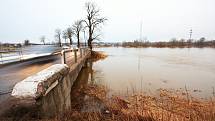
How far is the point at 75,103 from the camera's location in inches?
318

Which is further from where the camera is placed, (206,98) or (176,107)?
(206,98)

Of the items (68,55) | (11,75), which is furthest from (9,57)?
(68,55)

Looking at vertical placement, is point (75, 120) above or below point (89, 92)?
above

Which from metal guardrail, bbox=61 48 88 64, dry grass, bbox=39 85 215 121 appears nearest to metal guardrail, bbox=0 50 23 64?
metal guardrail, bbox=61 48 88 64

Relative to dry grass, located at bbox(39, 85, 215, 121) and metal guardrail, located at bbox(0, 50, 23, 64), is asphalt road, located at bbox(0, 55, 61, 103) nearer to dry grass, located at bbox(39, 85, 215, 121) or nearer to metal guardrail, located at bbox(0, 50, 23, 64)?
dry grass, located at bbox(39, 85, 215, 121)

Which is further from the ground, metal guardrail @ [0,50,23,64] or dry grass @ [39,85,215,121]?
metal guardrail @ [0,50,23,64]

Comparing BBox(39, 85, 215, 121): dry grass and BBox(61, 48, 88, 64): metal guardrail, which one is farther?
BBox(61, 48, 88, 64): metal guardrail

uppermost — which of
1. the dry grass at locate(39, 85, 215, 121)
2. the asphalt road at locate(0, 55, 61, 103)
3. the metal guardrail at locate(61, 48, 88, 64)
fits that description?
the metal guardrail at locate(61, 48, 88, 64)

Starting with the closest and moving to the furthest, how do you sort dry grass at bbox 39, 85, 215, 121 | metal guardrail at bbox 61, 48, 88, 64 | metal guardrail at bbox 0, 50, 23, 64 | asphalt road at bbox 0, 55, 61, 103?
asphalt road at bbox 0, 55, 61, 103 < dry grass at bbox 39, 85, 215, 121 < metal guardrail at bbox 61, 48, 88, 64 < metal guardrail at bbox 0, 50, 23, 64

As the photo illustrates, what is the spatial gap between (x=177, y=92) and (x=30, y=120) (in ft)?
30.4

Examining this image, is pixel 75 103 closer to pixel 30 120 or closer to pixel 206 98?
pixel 30 120

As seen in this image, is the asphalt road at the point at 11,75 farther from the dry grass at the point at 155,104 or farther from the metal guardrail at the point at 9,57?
the metal guardrail at the point at 9,57

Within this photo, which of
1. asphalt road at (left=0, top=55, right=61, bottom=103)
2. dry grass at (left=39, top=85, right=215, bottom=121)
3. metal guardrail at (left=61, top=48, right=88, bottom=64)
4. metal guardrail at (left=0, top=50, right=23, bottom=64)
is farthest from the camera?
metal guardrail at (left=0, top=50, right=23, bottom=64)

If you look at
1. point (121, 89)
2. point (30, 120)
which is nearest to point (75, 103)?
point (121, 89)
